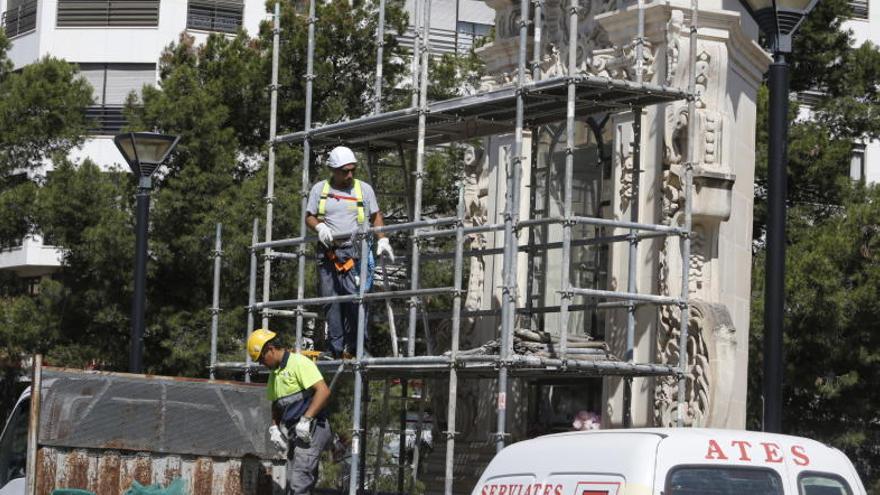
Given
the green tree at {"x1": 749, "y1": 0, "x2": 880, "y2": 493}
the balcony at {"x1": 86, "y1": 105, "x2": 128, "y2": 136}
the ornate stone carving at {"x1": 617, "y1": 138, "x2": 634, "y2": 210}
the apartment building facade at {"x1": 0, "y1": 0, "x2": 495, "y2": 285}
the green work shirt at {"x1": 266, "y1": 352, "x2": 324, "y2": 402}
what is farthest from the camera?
the apartment building facade at {"x1": 0, "y1": 0, "x2": 495, "y2": 285}

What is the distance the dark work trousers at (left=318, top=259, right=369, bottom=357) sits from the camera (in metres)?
14.4

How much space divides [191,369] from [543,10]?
10.6 m

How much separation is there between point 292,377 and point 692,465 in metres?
4.81

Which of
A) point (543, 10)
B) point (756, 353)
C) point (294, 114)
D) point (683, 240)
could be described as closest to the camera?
point (683, 240)

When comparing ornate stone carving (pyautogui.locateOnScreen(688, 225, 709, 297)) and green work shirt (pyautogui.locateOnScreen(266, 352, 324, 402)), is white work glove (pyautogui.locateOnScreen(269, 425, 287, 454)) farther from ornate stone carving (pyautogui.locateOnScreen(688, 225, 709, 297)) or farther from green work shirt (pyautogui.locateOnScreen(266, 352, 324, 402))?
ornate stone carving (pyautogui.locateOnScreen(688, 225, 709, 297))

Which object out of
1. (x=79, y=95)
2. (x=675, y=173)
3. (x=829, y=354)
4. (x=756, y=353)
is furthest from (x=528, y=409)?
(x=79, y=95)

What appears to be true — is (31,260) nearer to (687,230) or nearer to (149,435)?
(149,435)

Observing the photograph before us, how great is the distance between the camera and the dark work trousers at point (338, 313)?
14.4m

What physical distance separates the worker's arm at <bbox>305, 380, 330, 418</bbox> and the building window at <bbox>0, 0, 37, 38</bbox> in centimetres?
3206

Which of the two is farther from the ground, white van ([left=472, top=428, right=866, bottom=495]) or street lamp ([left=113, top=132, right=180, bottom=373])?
street lamp ([left=113, top=132, right=180, bottom=373])

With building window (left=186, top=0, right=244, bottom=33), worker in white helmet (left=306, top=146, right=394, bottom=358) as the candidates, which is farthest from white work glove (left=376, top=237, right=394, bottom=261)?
building window (left=186, top=0, right=244, bottom=33)

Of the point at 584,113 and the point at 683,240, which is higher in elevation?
the point at 584,113

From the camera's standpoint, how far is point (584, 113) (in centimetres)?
1452

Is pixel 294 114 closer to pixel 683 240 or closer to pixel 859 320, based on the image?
pixel 859 320
